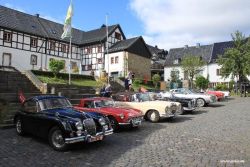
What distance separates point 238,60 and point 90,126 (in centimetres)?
3349

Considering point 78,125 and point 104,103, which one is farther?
point 104,103

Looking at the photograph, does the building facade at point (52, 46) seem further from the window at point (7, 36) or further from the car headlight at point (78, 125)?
the car headlight at point (78, 125)

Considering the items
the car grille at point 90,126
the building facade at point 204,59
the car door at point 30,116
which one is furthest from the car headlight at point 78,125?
the building facade at point 204,59

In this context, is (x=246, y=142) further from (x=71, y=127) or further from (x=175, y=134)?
(x=71, y=127)

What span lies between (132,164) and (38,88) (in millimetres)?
15899

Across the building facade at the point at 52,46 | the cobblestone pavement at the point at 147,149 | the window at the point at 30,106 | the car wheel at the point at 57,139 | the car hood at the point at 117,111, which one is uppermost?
the building facade at the point at 52,46

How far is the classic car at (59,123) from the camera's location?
8.85m

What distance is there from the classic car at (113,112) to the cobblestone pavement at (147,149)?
1.39ft

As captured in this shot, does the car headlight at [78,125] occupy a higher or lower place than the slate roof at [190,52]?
lower

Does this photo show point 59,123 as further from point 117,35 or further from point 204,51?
point 204,51

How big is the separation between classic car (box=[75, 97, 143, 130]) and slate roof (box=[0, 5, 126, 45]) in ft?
89.1

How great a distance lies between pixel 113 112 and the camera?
1223 centimetres

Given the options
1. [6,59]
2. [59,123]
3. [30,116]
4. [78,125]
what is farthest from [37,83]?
[6,59]

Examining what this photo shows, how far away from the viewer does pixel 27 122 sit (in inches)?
417
